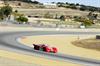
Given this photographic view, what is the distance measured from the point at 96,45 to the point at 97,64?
33.2m

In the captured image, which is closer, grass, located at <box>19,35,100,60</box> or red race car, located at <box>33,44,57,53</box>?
red race car, located at <box>33,44,57,53</box>

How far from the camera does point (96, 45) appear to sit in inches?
3066

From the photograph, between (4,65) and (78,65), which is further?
(78,65)

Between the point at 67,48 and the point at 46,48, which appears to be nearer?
the point at 46,48

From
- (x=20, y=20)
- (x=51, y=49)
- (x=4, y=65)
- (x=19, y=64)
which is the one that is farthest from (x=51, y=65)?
(x=20, y=20)

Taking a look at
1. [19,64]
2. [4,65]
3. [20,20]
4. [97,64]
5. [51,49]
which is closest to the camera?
[4,65]

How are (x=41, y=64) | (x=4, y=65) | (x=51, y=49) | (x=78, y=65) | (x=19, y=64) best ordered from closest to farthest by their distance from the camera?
(x=4, y=65) → (x=19, y=64) → (x=41, y=64) → (x=78, y=65) → (x=51, y=49)

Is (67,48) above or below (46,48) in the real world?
below

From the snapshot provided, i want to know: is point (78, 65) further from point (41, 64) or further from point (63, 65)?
point (41, 64)

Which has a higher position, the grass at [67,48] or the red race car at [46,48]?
the red race car at [46,48]

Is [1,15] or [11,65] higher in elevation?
[11,65]

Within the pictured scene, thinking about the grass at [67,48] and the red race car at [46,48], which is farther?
the grass at [67,48]

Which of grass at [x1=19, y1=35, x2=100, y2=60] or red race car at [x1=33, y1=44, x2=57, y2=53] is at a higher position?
red race car at [x1=33, y1=44, x2=57, y2=53]

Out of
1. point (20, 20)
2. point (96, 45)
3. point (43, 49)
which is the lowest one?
point (20, 20)
